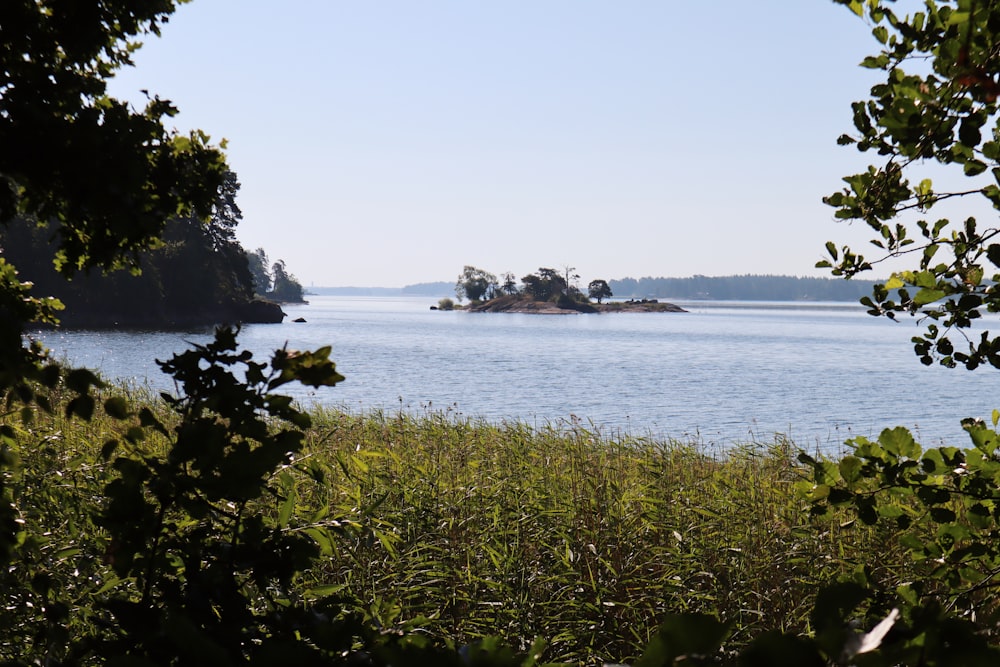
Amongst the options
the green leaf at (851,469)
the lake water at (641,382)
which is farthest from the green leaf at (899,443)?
the lake water at (641,382)

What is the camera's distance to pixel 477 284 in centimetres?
14625

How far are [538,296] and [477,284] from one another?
12997mm

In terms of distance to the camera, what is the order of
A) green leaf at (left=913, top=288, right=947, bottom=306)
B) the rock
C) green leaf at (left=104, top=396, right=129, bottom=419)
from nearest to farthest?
green leaf at (left=104, top=396, right=129, bottom=419) → green leaf at (left=913, top=288, right=947, bottom=306) → the rock

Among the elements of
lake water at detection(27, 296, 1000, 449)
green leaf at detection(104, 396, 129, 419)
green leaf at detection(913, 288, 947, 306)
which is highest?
green leaf at detection(913, 288, 947, 306)

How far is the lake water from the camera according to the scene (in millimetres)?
23016

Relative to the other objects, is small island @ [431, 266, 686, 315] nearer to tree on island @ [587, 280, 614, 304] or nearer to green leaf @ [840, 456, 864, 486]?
tree on island @ [587, 280, 614, 304]

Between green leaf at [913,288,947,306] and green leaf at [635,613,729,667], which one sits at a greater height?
green leaf at [913,288,947,306]

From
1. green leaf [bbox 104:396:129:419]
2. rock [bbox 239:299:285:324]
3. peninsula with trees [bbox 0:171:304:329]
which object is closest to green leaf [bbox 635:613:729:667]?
green leaf [bbox 104:396:129:419]

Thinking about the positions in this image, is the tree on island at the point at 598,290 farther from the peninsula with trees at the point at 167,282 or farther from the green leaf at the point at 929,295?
the green leaf at the point at 929,295

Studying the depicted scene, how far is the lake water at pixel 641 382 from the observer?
23016 millimetres

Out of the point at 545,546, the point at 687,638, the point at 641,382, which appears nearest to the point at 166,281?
the point at 641,382

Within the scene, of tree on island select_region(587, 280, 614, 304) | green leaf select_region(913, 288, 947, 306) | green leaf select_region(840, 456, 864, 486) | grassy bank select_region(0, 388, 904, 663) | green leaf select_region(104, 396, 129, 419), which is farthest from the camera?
tree on island select_region(587, 280, 614, 304)

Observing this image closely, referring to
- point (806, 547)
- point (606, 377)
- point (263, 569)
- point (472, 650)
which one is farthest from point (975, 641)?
point (606, 377)

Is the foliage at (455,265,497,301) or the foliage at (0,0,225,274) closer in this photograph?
the foliage at (0,0,225,274)
